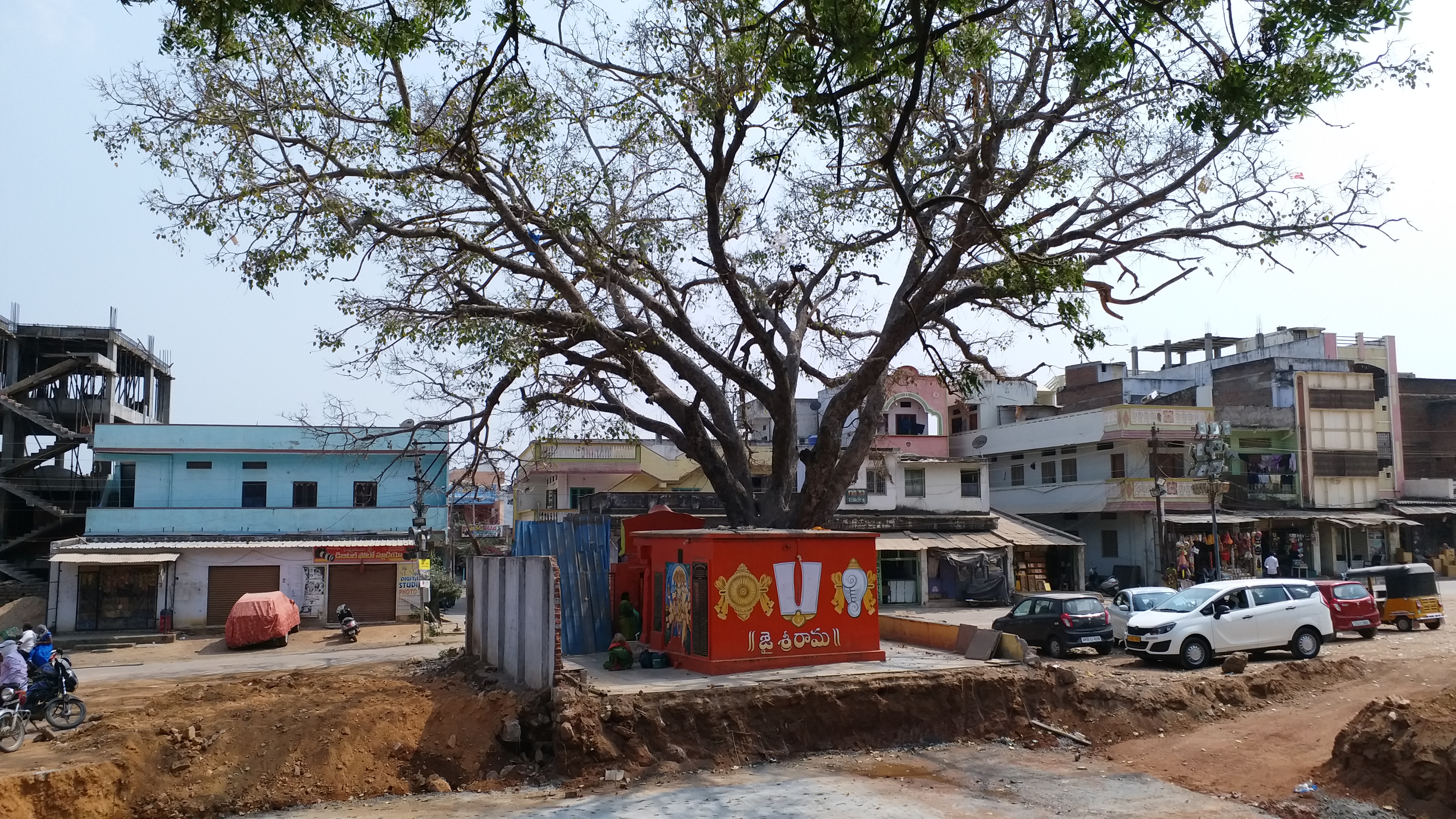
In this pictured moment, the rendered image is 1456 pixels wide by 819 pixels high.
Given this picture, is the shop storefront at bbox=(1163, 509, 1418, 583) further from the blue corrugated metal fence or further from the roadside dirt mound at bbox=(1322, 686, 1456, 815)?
the roadside dirt mound at bbox=(1322, 686, 1456, 815)

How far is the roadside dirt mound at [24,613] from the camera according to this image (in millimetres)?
31559

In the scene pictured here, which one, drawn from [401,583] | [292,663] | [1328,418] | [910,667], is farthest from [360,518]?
[1328,418]

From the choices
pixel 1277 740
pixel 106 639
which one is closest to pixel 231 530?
pixel 106 639

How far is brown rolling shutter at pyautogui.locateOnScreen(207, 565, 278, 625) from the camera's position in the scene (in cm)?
3319

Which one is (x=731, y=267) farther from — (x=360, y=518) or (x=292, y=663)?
(x=360, y=518)

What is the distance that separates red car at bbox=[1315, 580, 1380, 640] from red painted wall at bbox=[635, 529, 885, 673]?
1320cm

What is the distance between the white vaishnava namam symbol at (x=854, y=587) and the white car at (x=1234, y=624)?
23.4ft

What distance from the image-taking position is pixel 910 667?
14.7 metres

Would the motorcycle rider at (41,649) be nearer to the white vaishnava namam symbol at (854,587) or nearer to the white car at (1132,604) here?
the white vaishnava namam symbol at (854,587)

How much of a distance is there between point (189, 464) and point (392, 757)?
1040 inches

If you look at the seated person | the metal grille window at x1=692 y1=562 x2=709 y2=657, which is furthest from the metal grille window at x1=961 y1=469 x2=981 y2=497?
the seated person

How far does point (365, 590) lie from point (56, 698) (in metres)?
19.6

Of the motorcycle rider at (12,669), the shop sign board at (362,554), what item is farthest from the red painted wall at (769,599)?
the shop sign board at (362,554)

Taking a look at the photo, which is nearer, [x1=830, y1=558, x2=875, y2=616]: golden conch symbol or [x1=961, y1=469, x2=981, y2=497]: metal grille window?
[x1=830, y1=558, x2=875, y2=616]: golden conch symbol
